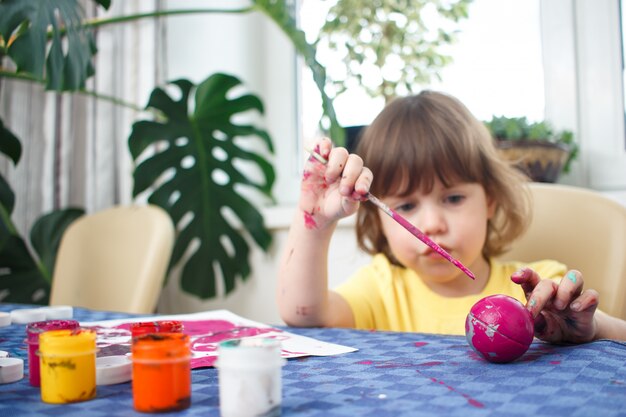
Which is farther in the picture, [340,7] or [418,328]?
[340,7]

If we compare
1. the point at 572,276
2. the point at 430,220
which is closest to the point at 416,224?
the point at 430,220

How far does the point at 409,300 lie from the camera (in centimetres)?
117

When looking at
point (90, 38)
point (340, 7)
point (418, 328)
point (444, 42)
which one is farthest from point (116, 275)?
point (444, 42)

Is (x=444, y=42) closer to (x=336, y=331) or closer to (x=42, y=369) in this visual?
(x=336, y=331)

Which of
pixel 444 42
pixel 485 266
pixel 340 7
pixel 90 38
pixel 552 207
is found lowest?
pixel 485 266

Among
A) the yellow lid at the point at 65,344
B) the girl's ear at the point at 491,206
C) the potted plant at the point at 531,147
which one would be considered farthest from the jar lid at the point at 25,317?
the potted plant at the point at 531,147

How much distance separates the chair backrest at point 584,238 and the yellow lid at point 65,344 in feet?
2.85

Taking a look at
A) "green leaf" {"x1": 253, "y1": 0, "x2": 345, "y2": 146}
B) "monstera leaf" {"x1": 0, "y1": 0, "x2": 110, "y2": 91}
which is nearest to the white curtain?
"green leaf" {"x1": 253, "y1": 0, "x2": 345, "y2": 146}

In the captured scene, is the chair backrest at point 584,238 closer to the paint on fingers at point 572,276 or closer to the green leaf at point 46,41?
the paint on fingers at point 572,276

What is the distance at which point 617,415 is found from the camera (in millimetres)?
413

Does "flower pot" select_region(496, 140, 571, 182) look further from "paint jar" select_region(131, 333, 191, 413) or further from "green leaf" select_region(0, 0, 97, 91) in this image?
"paint jar" select_region(131, 333, 191, 413)

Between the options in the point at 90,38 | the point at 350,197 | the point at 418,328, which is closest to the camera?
the point at 350,197

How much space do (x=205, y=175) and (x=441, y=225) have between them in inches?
40.8

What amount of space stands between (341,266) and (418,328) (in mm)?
691
